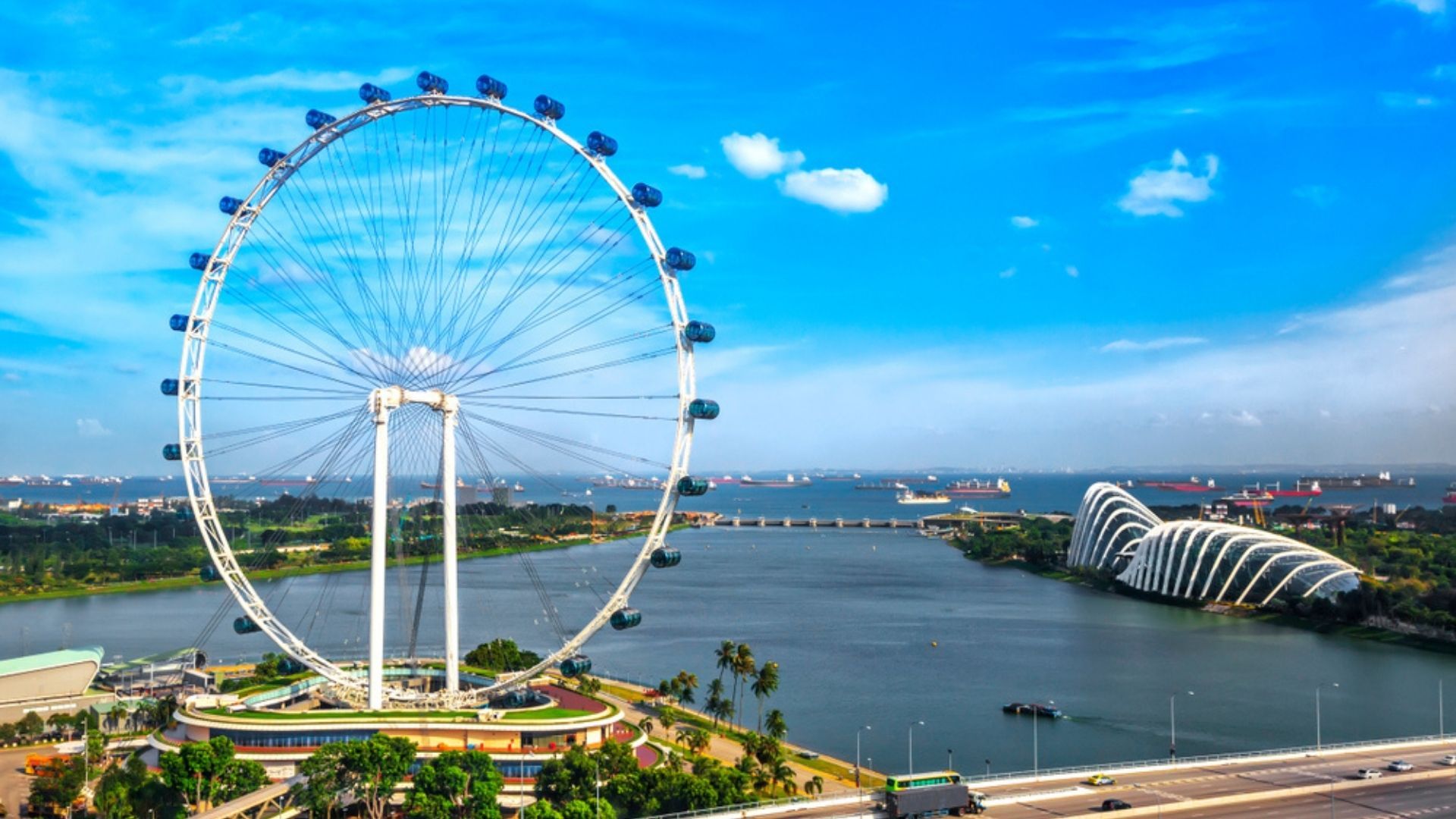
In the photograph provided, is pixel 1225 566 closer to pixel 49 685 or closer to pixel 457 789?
pixel 457 789

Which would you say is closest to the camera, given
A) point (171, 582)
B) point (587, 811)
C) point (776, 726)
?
point (587, 811)

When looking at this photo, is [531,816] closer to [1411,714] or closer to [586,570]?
[1411,714]

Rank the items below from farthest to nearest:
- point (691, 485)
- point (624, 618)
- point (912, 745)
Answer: point (912, 745) < point (624, 618) < point (691, 485)

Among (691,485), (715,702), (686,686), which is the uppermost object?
(691,485)

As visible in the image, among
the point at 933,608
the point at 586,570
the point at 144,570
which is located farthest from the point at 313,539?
the point at 933,608

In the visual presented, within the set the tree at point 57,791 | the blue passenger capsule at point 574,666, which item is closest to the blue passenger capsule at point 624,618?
the blue passenger capsule at point 574,666

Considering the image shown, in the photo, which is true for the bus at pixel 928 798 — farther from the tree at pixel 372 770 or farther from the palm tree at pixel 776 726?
the tree at pixel 372 770

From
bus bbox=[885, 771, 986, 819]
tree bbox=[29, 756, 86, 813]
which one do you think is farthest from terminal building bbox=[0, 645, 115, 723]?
bus bbox=[885, 771, 986, 819]

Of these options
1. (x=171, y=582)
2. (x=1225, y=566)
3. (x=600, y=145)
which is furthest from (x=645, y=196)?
(x=171, y=582)
